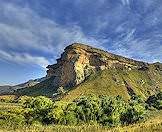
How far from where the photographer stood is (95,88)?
197875 millimetres

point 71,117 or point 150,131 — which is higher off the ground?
point 71,117

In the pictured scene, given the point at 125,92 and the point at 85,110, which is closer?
the point at 85,110

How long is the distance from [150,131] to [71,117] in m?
39.8

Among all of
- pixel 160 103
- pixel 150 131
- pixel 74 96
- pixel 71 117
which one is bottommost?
pixel 150 131

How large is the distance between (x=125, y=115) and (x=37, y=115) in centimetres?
1693

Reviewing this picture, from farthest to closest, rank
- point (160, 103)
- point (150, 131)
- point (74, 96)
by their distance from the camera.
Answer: point (74, 96) → point (160, 103) → point (150, 131)

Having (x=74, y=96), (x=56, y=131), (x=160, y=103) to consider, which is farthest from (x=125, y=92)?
(x=56, y=131)

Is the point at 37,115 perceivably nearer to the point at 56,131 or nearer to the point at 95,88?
the point at 56,131

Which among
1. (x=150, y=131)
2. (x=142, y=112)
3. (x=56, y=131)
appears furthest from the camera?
(x=142, y=112)

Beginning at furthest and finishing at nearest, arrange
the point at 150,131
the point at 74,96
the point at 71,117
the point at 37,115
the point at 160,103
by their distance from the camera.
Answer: the point at 74,96, the point at 160,103, the point at 37,115, the point at 71,117, the point at 150,131

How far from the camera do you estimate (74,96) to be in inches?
7338

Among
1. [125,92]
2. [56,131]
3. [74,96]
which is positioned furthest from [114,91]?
[56,131]

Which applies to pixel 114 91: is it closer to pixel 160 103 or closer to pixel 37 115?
pixel 160 103

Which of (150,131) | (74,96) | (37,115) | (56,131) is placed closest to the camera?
(150,131)
